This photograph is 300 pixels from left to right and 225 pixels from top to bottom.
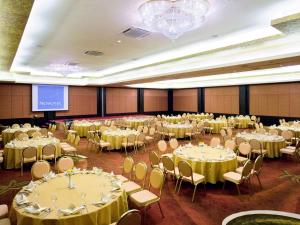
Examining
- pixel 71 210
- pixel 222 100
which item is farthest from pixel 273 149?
pixel 222 100

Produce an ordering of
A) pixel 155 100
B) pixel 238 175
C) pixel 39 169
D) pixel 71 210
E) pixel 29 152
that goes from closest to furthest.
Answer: pixel 71 210 → pixel 39 169 → pixel 238 175 → pixel 29 152 → pixel 155 100

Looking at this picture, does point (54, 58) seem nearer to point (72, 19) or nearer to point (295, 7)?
point (72, 19)

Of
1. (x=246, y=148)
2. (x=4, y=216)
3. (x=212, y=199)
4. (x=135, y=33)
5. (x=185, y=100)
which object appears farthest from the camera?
(x=185, y=100)

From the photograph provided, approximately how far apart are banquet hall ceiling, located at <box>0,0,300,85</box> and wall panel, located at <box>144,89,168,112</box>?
12.7m

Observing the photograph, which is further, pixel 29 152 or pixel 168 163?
pixel 29 152

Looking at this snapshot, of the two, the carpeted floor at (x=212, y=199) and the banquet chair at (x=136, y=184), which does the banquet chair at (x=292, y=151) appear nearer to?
the carpeted floor at (x=212, y=199)

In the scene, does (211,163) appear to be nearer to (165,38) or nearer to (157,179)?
(157,179)

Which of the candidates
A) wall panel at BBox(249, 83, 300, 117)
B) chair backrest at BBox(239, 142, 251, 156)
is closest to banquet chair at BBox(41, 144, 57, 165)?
chair backrest at BBox(239, 142, 251, 156)

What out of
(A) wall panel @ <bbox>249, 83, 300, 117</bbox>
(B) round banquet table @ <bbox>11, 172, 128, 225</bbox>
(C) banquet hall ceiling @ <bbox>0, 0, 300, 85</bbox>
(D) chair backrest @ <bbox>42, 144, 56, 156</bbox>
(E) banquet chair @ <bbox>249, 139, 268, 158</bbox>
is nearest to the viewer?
(B) round banquet table @ <bbox>11, 172, 128, 225</bbox>

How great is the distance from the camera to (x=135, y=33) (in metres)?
6.95

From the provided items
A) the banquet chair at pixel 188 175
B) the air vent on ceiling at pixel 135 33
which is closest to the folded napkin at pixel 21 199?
the banquet chair at pixel 188 175

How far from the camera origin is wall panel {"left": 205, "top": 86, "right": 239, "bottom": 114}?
20750 mm

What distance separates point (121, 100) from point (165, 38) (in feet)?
Answer: 52.5

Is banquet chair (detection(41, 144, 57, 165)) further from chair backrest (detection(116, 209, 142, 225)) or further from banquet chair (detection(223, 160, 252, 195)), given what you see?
banquet chair (detection(223, 160, 252, 195))
